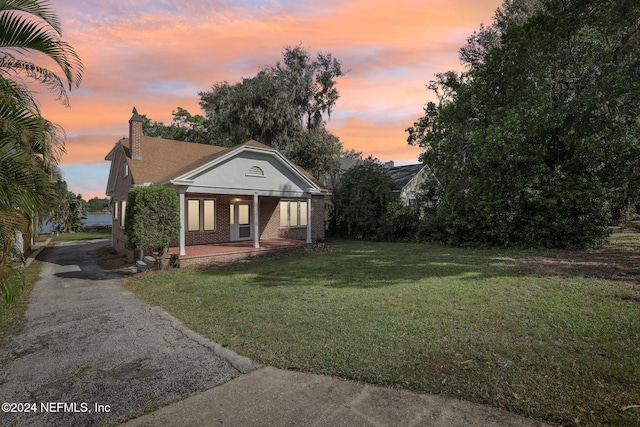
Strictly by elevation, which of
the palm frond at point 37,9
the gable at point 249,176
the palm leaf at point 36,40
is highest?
the palm frond at point 37,9

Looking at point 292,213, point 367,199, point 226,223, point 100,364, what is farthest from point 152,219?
point 367,199

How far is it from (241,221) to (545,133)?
49.0ft

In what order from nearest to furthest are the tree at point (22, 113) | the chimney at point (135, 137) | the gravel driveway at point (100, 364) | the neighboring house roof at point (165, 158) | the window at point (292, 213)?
the gravel driveway at point (100, 364)
the tree at point (22, 113)
the neighboring house roof at point (165, 158)
the chimney at point (135, 137)
the window at point (292, 213)

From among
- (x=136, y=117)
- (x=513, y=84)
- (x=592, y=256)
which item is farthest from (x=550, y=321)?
(x=136, y=117)

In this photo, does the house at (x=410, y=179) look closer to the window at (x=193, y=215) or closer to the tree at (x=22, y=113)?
the window at (x=193, y=215)

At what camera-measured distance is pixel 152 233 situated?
10562 mm

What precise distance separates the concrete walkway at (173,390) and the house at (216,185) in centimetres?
718

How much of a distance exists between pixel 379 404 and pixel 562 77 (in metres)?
16.6

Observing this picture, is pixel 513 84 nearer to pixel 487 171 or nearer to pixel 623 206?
pixel 487 171

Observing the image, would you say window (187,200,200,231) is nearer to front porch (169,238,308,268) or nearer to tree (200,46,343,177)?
front porch (169,238,308,268)

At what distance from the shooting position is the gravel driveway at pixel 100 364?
340 cm

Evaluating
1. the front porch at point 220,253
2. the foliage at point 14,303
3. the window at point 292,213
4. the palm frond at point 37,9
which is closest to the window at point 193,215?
the front porch at point 220,253

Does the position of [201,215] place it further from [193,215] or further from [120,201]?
[120,201]

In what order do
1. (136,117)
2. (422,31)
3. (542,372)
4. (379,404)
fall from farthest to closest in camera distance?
1. (136,117)
2. (422,31)
3. (542,372)
4. (379,404)
